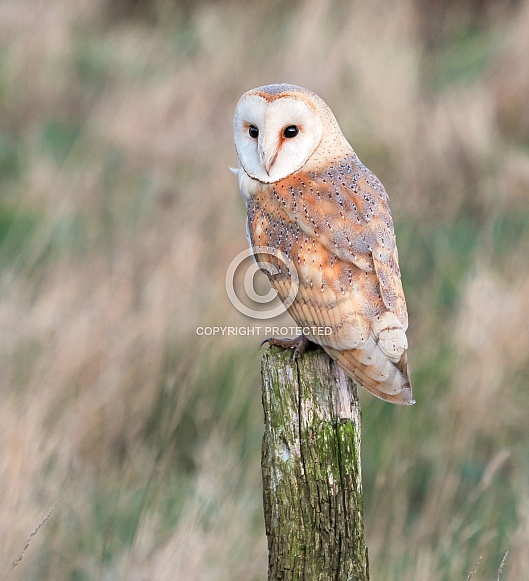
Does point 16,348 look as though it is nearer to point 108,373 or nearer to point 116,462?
point 108,373

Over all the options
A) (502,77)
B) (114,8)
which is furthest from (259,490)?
(114,8)

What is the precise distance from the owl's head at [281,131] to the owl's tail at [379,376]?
58 centimetres

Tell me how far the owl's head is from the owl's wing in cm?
7

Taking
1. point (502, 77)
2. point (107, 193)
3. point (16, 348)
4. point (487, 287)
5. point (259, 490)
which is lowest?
point (259, 490)

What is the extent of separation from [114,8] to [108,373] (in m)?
7.80

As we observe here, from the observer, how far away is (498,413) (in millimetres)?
4250

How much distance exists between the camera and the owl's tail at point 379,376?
7.80 feet

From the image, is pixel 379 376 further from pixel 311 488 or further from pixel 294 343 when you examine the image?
pixel 311 488

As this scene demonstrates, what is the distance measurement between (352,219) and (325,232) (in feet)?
0.28

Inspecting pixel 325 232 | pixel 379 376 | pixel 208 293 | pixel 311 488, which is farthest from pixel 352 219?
pixel 208 293

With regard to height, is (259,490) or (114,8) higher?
(114,8)

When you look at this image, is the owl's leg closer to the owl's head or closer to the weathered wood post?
the weathered wood post

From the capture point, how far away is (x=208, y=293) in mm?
4781

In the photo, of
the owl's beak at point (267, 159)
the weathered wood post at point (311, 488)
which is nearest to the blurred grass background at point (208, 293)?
the weathered wood post at point (311, 488)
